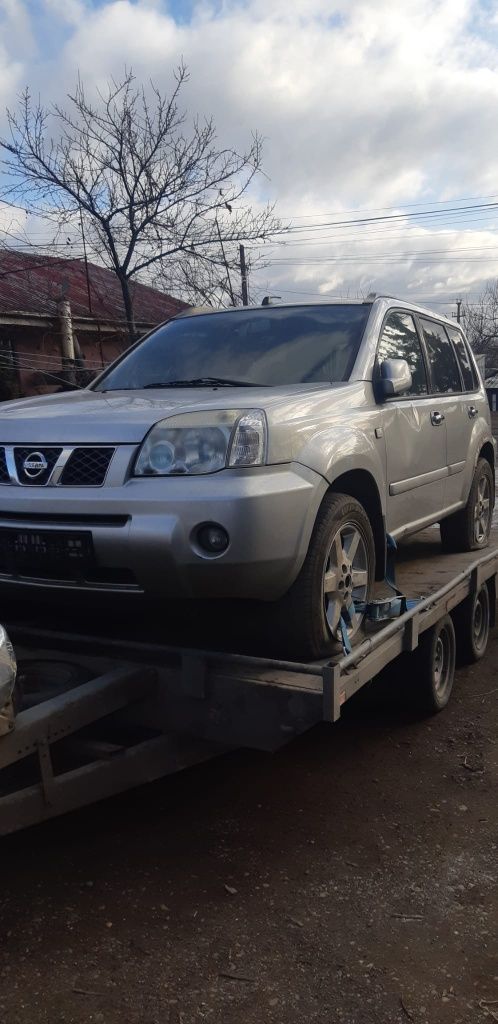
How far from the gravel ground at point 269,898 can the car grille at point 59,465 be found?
1.46m

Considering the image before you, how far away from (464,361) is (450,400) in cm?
85

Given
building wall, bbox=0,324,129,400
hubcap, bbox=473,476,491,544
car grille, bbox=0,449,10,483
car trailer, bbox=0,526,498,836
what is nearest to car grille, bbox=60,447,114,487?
car grille, bbox=0,449,10,483

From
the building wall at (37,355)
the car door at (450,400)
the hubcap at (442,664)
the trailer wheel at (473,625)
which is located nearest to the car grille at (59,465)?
the hubcap at (442,664)

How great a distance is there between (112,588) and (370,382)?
1.76 metres

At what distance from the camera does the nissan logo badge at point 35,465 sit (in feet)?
10.4

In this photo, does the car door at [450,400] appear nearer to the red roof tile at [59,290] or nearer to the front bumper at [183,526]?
the front bumper at [183,526]

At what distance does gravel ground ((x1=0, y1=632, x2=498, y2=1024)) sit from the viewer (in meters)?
2.46

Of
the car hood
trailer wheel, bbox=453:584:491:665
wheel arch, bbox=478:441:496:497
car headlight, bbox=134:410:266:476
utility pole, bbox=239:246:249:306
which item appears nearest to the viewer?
car headlight, bbox=134:410:266:476

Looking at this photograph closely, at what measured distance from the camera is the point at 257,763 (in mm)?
4098

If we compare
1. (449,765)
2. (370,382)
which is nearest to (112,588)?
(370,382)

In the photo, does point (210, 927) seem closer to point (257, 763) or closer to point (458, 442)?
point (257, 763)

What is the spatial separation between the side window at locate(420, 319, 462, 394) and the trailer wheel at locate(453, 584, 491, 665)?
1358mm

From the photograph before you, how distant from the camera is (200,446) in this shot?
3039 millimetres

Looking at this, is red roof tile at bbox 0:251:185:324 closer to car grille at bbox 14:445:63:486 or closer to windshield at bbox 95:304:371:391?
windshield at bbox 95:304:371:391
